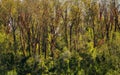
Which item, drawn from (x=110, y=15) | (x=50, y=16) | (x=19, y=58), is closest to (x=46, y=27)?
(x=50, y=16)

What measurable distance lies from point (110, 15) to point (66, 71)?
12.5 meters

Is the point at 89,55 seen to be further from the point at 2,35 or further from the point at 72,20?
the point at 2,35

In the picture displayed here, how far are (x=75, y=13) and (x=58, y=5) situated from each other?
2.83 metres

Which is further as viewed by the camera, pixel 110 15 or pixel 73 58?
pixel 110 15

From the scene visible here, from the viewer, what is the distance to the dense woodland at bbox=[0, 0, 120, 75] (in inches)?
2224

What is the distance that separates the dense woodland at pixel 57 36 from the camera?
56.5 metres

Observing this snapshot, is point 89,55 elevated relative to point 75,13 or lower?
lower

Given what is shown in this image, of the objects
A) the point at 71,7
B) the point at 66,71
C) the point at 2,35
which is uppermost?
the point at 71,7

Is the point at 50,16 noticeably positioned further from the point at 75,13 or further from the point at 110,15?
the point at 110,15

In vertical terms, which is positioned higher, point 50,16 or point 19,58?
point 50,16

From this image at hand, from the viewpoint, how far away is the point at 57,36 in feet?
203

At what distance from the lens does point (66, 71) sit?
55.6m

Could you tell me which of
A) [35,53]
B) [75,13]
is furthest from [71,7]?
[35,53]

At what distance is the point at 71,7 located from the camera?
59938mm
